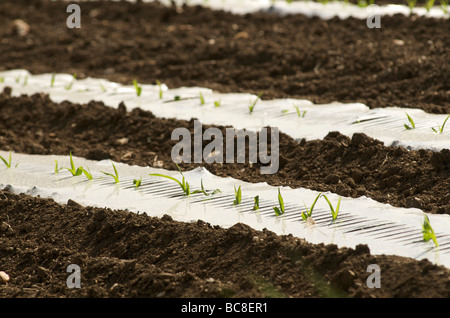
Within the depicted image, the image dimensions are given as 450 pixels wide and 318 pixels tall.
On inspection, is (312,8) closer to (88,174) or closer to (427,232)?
(88,174)

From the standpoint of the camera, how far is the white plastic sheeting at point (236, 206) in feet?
8.97

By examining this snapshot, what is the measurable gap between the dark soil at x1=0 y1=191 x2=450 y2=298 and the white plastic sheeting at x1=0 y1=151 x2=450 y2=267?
152 millimetres

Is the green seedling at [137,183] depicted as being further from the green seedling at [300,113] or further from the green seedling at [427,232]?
the green seedling at [427,232]

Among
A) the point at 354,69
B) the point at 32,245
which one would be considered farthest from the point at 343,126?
the point at 32,245

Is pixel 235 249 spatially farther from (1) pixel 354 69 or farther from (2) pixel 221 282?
(1) pixel 354 69

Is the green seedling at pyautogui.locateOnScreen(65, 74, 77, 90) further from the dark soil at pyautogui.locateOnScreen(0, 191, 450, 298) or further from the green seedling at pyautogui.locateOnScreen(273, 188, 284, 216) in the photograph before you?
the green seedling at pyautogui.locateOnScreen(273, 188, 284, 216)

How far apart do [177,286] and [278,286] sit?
1.32 feet

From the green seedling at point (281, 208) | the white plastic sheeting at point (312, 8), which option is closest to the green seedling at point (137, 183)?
the green seedling at point (281, 208)

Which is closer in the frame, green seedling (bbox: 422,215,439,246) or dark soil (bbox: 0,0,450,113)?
green seedling (bbox: 422,215,439,246)

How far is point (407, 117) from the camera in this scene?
388 centimetres

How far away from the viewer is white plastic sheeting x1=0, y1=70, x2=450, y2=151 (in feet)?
12.2

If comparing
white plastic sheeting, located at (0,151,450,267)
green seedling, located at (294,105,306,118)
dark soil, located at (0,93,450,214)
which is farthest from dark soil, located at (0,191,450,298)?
green seedling, located at (294,105,306,118)

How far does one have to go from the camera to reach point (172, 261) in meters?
2.79

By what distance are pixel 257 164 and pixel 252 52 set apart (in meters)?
1.96
